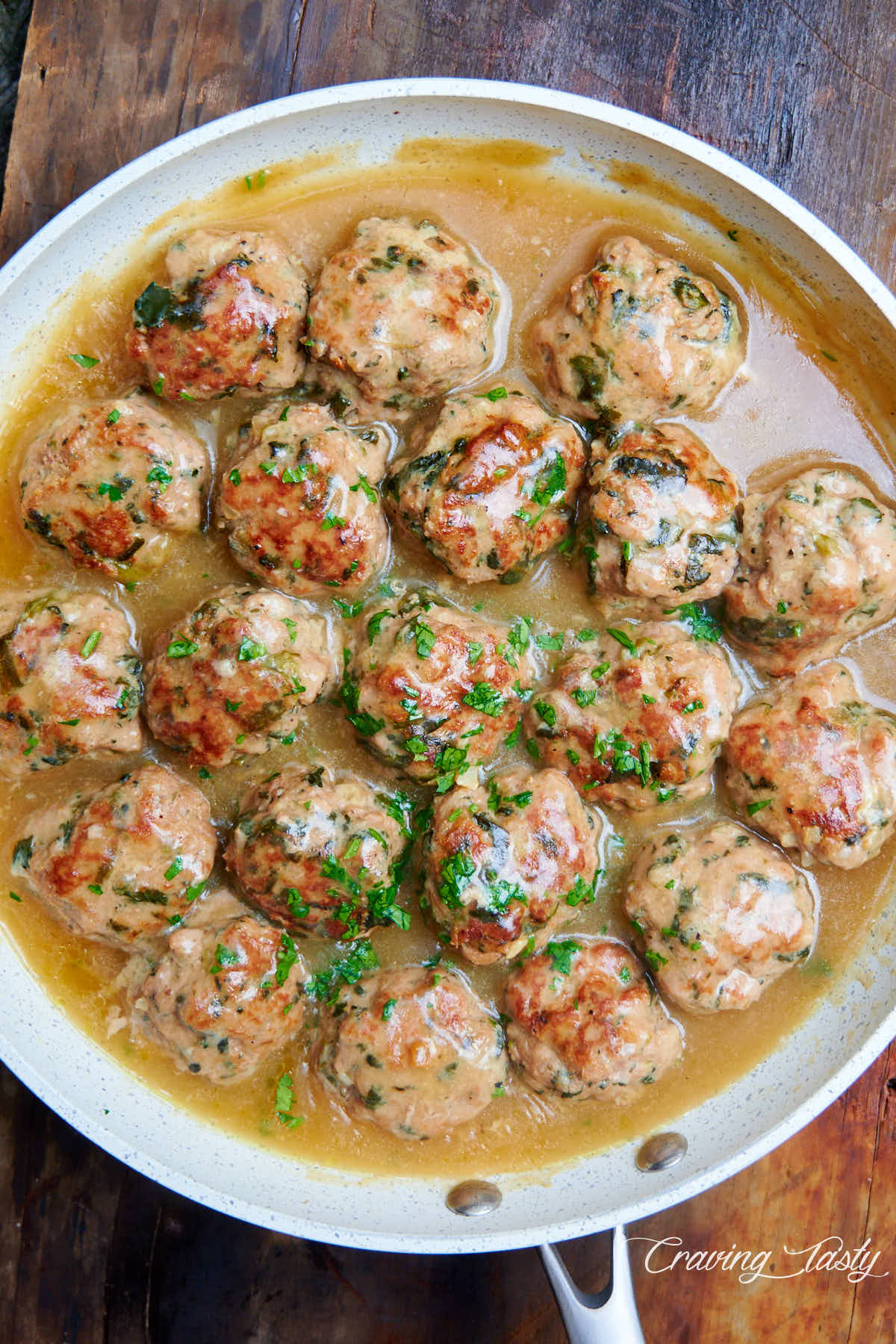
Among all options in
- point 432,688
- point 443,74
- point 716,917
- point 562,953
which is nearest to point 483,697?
point 432,688

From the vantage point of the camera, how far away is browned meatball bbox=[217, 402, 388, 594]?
10.6 feet

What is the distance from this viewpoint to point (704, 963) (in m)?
3.33

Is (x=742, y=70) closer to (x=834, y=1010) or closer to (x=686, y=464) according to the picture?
(x=686, y=464)

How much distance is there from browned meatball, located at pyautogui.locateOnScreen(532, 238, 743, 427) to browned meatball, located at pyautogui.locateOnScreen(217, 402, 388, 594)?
762 millimetres

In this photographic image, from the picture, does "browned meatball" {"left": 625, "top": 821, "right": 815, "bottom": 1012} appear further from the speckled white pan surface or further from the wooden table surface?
the wooden table surface

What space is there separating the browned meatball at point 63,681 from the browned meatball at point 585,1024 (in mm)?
1679

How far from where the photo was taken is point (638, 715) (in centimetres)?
334

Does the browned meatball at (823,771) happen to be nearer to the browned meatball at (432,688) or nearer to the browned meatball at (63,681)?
the browned meatball at (432,688)

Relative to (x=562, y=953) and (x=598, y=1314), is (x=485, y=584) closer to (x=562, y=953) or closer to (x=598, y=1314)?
(x=562, y=953)

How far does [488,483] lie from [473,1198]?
2512mm

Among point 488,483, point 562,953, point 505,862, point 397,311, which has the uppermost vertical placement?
point 397,311

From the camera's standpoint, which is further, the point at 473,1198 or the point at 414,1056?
the point at 473,1198

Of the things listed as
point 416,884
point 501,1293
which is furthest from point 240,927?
point 501,1293

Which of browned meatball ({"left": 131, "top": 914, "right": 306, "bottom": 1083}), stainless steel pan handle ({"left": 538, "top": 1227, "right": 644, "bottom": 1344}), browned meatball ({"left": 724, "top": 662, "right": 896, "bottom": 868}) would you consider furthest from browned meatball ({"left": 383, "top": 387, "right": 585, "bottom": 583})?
stainless steel pan handle ({"left": 538, "top": 1227, "right": 644, "bottom": 1344})
